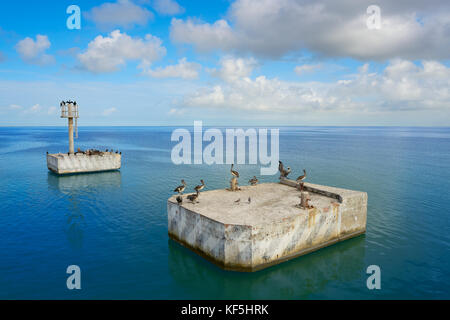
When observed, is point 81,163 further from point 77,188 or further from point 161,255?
point 161,255

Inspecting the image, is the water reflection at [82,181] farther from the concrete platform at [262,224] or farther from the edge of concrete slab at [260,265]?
the concrete platform at [262,224]

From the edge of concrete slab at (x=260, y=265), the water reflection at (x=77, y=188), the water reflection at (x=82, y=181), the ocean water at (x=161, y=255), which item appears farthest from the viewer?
the water reflection at (x=82, y=181)

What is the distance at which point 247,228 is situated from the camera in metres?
16.1

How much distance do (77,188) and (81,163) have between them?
10432 millimetres

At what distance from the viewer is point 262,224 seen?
655 inches

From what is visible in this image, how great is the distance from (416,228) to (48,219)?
34.3 meters

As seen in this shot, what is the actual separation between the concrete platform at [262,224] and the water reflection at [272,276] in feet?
1.78

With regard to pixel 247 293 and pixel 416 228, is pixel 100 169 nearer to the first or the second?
pixel 247 293

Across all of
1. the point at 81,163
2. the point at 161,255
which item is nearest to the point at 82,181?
the point at 81,163

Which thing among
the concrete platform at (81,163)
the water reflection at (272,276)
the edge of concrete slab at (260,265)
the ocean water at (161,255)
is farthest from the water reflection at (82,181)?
the water reflection at (272,276)

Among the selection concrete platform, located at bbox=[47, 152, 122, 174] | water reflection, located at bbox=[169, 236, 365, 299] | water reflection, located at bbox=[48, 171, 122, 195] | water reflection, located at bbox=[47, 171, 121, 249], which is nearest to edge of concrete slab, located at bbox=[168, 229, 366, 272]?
water reflection, located at bbox=[169, 236, 365, 299]

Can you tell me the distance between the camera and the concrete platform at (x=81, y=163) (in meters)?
47.4

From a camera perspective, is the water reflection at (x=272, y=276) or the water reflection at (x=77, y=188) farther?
the water reflection at (x=77, y=188)
